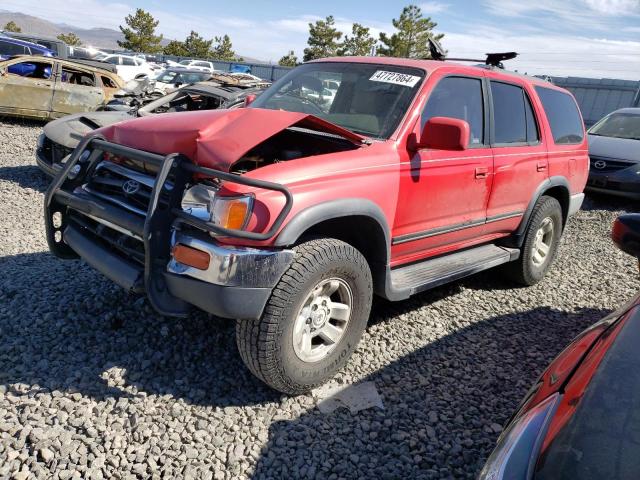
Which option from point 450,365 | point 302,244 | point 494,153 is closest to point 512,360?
point 450,365

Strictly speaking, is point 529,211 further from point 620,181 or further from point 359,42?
point 359,42

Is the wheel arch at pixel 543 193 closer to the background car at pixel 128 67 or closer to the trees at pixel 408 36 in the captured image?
the background car at pixel 128 67

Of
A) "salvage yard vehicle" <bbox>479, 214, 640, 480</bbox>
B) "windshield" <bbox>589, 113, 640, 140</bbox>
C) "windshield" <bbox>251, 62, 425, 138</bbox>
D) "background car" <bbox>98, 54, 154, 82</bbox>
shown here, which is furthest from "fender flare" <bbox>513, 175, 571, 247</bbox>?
"background car" <bbox>98, 54, 154, 82</bbox>

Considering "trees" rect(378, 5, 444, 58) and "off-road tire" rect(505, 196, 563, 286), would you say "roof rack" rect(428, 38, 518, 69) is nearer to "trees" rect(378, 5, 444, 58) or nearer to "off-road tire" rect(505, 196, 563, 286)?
"off-road tire" rect(505, 196, 563, 286)

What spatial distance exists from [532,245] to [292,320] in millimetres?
3009

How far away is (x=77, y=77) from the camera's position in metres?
10.2

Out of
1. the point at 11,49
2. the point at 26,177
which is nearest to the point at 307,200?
the point at 26,177

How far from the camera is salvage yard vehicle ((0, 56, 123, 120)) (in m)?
9.23

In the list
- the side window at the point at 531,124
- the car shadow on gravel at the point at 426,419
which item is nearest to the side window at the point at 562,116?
the side window at the point at 531,124

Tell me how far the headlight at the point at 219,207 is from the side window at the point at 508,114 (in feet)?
8.08

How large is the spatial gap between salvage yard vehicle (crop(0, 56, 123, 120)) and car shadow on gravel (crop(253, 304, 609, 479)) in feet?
27.5

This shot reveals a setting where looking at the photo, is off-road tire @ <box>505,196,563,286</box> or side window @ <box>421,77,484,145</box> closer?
side window @ <box>421,77,484,145</box>

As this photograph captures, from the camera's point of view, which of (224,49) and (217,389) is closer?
(217,389)

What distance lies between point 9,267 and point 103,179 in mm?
1650
